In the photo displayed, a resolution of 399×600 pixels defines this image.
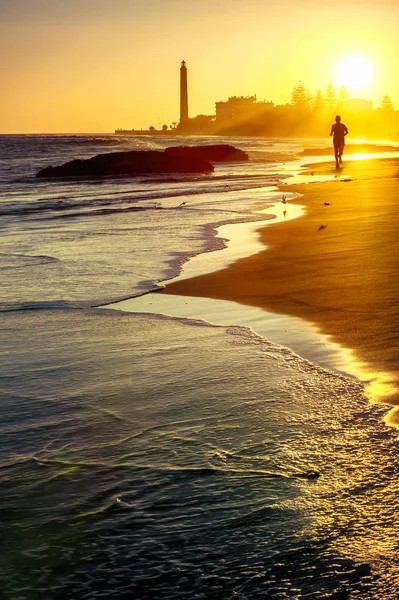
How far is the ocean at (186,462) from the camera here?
246 cm

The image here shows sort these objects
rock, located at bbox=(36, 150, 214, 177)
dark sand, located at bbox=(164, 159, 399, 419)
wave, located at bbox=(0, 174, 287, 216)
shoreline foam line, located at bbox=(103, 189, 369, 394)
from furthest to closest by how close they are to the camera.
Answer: rock, located at bbox=(36, 150, 214, 177), wave, located at bbox=(0, 174, 287, 216), dark sand, located at bbox=(164, 159, 399, 419), shoreline foam line, located at bbox=(103, 189, 369, 394)

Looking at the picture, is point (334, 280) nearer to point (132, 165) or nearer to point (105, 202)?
point (105, 202)

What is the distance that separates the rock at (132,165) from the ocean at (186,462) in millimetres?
36156

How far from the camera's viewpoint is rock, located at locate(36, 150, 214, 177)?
4219cm

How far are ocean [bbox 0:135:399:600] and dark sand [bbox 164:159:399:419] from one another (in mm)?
332

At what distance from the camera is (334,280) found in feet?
24.5

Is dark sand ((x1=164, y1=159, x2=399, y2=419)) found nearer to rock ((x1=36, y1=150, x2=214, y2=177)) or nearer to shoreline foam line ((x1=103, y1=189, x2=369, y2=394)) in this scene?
shoreline foam line ((x1=103, y1=189, x2=369, y2=394))

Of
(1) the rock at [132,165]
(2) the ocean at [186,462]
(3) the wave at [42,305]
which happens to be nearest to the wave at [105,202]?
(3) the wave at [42,305]

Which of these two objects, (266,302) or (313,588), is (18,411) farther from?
(266,302)

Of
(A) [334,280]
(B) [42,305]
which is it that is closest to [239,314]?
(A) [334,280]

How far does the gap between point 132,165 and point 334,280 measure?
37772 mm

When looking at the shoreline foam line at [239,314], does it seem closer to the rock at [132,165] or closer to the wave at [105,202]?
the wave at [105,202]

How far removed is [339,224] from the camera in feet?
39.4

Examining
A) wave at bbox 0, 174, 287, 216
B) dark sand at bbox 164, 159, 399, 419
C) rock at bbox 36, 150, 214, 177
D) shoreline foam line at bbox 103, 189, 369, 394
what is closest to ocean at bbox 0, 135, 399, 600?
shoreline foam line at bbox 103, 189, 369, 394
